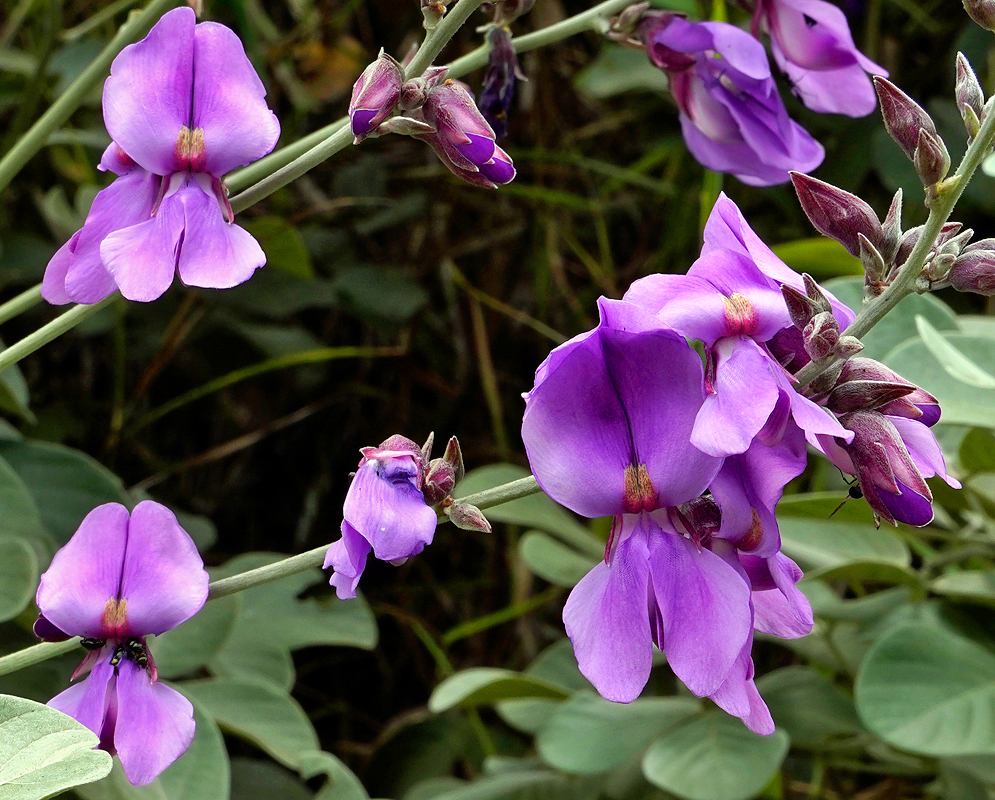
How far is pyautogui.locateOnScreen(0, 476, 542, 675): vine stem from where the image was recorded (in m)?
0.44

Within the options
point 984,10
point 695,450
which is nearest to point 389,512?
point 695,450

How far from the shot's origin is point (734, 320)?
17.2 inches

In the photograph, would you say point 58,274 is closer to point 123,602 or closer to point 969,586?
point 123,602

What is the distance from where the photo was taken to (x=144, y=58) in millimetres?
503

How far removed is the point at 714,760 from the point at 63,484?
0.60m

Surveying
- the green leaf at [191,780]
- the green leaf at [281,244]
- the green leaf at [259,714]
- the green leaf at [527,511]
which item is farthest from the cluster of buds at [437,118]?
the green leaf at [281,244]

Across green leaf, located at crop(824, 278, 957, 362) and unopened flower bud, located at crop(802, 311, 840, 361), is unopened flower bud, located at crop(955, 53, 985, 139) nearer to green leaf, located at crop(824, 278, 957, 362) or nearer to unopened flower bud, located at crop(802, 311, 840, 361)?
unopened flower bud, located at crop(802, 311, 840, 361)

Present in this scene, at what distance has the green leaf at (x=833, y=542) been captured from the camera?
1.08m

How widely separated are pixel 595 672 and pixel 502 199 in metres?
1.33

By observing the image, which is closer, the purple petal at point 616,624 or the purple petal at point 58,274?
the purple petal at point 616,624

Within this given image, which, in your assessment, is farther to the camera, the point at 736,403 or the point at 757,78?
the point at 757,78

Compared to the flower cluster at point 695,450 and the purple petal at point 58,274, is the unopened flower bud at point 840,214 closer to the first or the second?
the flower cluster at point 695,450

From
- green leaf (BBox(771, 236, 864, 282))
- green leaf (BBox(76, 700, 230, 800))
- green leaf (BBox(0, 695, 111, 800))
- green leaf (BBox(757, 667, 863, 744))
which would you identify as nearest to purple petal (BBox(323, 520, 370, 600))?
green leaf (BBox(0, 695, 111, 800))

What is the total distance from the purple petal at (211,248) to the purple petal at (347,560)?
0.12 metres
